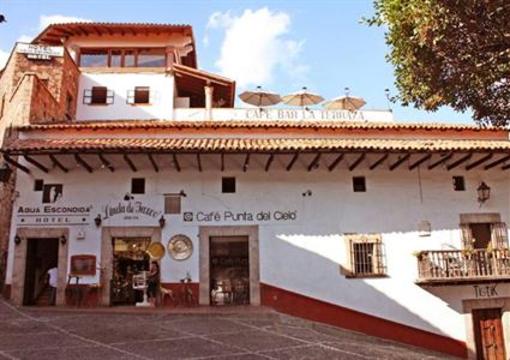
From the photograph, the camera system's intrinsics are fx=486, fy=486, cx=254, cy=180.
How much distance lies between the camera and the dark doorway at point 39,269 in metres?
14.9

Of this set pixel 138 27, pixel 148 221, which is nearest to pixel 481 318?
pixel 148 221

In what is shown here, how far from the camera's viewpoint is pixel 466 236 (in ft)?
52.0

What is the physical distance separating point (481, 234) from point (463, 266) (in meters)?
1.96

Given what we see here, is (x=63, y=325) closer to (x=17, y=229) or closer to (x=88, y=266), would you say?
(x=88, y=266)

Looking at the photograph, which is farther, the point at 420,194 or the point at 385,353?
the point at 420,194

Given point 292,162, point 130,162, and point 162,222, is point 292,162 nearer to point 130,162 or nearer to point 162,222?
point 162,222

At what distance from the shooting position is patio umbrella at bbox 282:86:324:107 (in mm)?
22734

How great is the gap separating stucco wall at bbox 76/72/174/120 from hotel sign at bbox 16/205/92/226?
26.3ft

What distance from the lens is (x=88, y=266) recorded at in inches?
585

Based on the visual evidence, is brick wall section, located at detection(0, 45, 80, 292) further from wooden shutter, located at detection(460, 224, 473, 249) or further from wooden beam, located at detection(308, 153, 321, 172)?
wooden shutter, located at detection(460, 224, 473, 249)

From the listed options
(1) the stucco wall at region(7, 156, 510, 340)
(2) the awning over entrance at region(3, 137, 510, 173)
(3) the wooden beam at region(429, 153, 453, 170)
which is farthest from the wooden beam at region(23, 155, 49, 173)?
(3) the wooden beam at region(429, 153, 453, 170)

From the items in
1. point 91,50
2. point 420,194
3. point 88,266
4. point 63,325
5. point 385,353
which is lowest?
point 385,353

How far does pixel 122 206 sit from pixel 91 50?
11.5 m

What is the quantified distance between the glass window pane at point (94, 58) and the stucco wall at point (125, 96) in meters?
0.66
